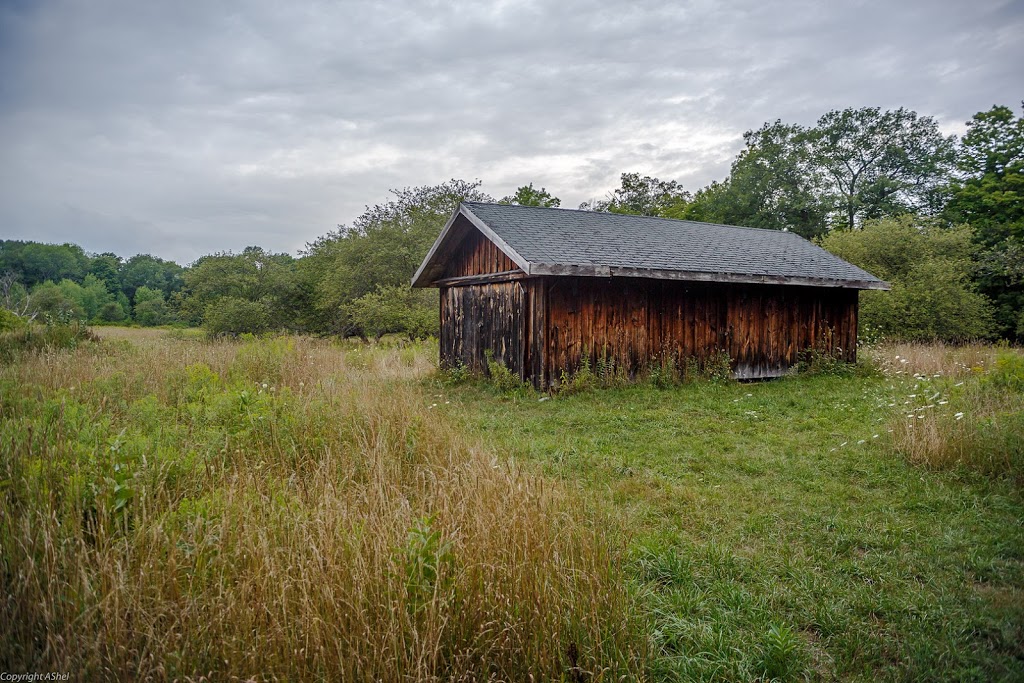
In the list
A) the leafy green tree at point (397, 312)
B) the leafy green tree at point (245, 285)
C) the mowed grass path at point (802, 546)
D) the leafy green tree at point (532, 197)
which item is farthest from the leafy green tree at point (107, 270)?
the mowed grass path at point (802, 546)

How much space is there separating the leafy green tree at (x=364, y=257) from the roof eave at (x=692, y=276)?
632 inches

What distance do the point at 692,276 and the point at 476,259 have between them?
15.9 feet

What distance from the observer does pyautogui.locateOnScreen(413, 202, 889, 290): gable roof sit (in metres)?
10.3

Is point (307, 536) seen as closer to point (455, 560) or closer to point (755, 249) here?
point (455, 560)

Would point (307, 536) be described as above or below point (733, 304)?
below

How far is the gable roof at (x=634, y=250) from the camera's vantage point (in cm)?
1030

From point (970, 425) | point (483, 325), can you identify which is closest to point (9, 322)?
point (483, 325)

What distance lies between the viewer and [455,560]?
2.67m

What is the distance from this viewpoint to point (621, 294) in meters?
11.3

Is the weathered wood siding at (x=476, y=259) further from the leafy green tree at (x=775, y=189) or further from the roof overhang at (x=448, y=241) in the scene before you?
the leafy green tree at (x=775, y=189)

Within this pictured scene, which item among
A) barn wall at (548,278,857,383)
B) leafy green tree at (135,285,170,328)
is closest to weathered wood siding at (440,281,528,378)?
barn wall at (548,278,857,383)

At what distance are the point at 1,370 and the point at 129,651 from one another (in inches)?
333

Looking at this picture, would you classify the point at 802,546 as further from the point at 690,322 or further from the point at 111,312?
the point at 111,312

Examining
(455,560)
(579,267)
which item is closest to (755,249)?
(579,267)
